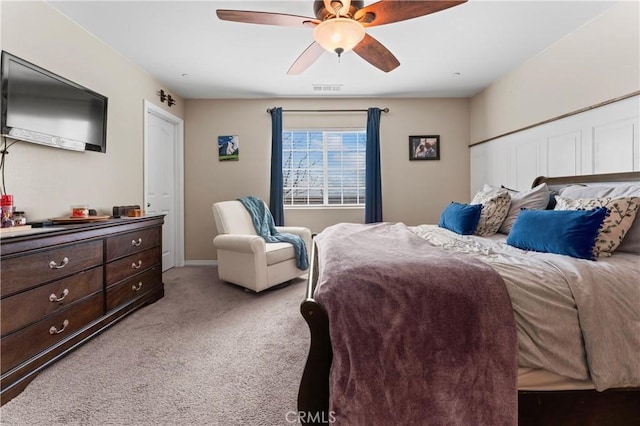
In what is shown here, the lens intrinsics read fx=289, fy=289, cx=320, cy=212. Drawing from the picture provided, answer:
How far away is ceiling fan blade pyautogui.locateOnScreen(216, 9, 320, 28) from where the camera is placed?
173cm

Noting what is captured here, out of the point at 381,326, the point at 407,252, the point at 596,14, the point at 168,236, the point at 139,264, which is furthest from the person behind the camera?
the point at 168,236

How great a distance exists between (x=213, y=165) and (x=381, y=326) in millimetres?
3826

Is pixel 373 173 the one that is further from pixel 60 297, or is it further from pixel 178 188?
pixel 60 297

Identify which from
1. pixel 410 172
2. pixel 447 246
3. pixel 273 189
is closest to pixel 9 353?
pixel 447 246

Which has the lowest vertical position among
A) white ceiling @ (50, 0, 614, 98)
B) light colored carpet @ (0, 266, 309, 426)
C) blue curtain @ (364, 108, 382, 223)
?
light colored carpet @ (0, 266, 309, 426)

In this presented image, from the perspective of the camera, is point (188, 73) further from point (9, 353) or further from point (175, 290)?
point (9, 353)

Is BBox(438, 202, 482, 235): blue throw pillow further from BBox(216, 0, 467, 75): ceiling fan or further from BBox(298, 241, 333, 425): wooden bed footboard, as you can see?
BBox(298, 241, 333, 425): wooden bed footboard

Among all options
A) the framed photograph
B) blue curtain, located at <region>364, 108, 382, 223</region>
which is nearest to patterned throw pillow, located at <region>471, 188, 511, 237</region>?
blue curtain, located at <region>364, 108, 382, 223</region>

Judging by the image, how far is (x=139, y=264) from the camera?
8.52 ft

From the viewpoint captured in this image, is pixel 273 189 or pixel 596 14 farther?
pixel 273 189

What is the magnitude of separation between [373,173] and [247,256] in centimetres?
214

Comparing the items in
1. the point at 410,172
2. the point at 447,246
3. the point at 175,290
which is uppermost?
the point at 410,172

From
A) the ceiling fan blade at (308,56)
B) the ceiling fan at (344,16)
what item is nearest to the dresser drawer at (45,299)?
the ceiling fan at (344,16)

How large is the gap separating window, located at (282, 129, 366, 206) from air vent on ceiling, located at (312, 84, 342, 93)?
656 millimetres
